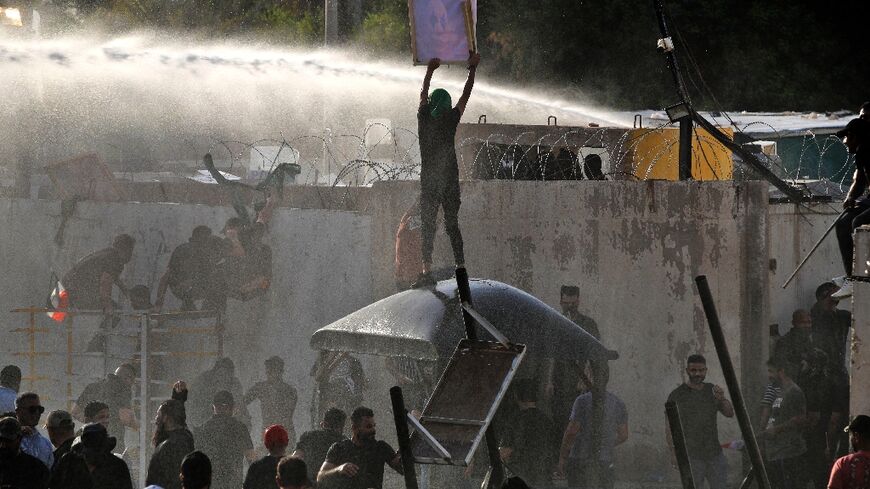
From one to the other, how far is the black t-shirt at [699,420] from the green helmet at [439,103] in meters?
3.06

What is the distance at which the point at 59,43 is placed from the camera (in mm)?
20672

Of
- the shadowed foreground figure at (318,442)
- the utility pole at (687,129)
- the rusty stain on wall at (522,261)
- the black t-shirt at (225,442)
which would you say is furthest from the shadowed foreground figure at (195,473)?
the utility pole at (687,129)

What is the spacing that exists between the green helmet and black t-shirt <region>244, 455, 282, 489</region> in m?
3.96

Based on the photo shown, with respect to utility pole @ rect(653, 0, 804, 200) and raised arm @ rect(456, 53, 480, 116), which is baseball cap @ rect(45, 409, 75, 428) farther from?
utility pole @ rect(653, 0, 804, 200)

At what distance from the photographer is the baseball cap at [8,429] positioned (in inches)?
319

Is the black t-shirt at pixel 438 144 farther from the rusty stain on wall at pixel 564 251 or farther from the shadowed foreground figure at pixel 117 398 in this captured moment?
the shadowed foreground figure at pixel 117 398

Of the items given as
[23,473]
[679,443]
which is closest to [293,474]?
[23,473]

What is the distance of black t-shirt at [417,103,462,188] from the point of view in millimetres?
11445

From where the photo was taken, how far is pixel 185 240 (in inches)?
620

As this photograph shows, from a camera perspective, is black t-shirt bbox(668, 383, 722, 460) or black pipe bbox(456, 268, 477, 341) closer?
black pipe bbox(456, 268, 477, 341)

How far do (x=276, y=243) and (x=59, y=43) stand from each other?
775 cm

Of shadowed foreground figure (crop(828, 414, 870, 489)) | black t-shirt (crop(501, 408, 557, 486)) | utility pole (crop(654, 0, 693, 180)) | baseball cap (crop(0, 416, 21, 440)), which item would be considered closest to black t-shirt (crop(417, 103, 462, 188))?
black t-shirt (crop(501, 408, 557, 486))

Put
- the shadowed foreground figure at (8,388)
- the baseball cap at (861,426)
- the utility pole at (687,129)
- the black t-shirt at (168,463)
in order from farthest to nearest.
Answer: the utility pole at (687,129)
the shadowed foreground figure at (8,388)
the black t-shirt at (168,463)
the baseball cap at (861,426)

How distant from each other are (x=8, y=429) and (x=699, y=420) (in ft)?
18.5
